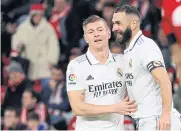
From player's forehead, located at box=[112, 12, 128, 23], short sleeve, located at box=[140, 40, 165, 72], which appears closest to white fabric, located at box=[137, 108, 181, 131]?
short sleeve, located at box=[140, 40, 165, 72]

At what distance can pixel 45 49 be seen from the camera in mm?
13281

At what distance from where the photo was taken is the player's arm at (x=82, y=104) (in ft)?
25.2

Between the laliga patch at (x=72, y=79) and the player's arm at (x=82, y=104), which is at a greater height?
the laliga patch at (x=72, y=79)

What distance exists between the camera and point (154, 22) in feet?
41.8

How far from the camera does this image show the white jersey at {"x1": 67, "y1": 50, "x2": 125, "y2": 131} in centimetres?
808

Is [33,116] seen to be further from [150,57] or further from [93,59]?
[150,57]

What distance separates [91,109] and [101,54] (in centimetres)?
67

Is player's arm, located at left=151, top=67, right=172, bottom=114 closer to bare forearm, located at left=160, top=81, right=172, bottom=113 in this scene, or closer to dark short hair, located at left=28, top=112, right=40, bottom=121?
bare forearm, located at left=160, top=81, right=172, bottom=113

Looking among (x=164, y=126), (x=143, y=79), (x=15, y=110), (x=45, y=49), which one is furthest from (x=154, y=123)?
(x=45, y=49)

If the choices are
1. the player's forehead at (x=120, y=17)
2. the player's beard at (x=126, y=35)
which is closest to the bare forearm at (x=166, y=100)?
the player's beard at (x=126, y=35)

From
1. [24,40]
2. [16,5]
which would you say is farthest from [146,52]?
[16,5]

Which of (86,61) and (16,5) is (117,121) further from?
(16,5)

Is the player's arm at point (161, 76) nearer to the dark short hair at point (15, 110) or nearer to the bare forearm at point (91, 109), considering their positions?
the bare forearm at point (91, 109)

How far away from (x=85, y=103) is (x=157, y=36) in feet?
15.5
